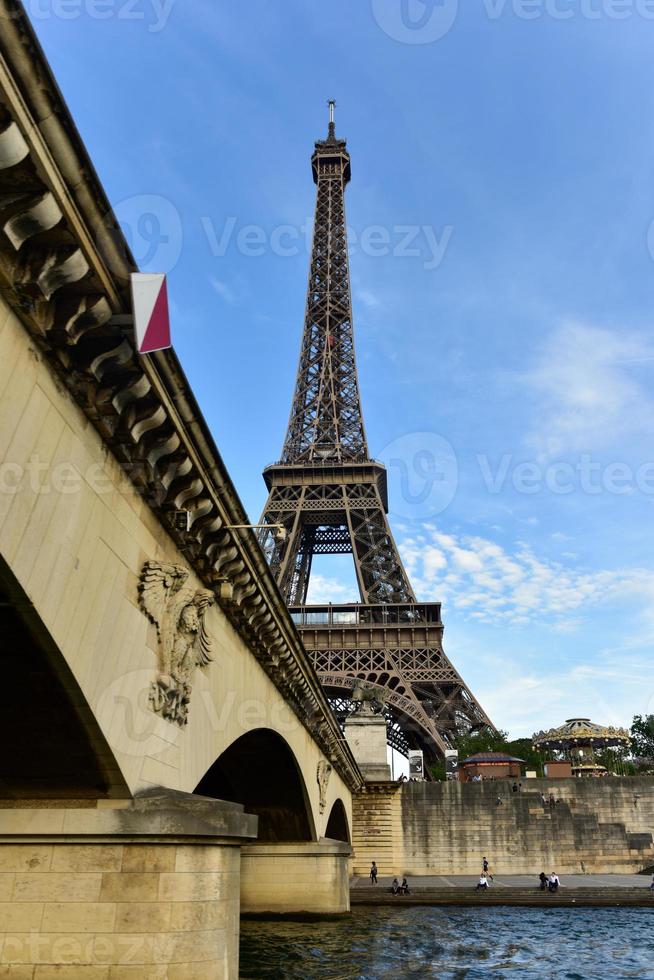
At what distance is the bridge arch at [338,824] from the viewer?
3656 cm

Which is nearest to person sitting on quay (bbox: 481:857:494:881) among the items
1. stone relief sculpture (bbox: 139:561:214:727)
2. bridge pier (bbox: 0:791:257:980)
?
stone relief sculpture (bbox: 139:561:214:727)

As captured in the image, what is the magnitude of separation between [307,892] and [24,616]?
71.9 ft

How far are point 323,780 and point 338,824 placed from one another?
14.8m

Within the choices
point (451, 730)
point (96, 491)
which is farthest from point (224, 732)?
point (451, 730)

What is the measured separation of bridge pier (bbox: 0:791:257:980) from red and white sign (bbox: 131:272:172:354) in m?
5.14

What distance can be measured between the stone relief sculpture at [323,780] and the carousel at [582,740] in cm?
3813

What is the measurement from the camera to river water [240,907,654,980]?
16.6 metres

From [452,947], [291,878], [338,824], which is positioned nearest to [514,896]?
[338,824]

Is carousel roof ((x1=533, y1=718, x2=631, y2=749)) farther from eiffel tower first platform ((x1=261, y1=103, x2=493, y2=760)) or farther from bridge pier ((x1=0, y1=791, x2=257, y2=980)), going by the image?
bridge pier ((x1=0, y1=791, x2=257, y2=980))

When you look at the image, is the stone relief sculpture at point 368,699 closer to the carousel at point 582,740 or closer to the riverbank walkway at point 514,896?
the riverbank walkway at point 514,896

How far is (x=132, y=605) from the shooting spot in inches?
331

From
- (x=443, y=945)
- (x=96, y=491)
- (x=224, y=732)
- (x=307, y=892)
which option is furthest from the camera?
(x=307, y=892)

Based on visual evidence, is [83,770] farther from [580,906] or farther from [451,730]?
[451,730]

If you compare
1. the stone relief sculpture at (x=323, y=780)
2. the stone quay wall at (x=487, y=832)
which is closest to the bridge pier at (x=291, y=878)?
the stone relief sculpture at (x=323, y=780)
